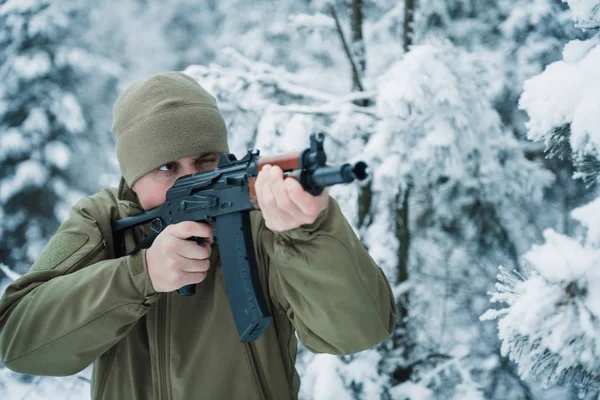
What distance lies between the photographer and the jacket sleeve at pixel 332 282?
113 centimetres

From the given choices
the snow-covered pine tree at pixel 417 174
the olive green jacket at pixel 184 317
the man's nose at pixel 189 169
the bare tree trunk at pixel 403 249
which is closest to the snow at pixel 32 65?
the snow-covered pine tree at pixel 417 174

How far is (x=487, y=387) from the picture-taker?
300 centimetres

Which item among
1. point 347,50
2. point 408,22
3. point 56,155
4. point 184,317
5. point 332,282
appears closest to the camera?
point 332,282

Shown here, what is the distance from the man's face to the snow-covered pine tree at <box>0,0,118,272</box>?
5175mm

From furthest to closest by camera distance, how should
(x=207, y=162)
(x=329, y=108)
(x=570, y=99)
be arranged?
(x=329, y=108), (x=207, y=162), (x=570, y=99)

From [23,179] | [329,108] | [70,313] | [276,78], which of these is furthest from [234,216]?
[23,179]

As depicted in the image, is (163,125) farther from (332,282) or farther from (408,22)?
(408,22)

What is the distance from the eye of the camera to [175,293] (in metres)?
1.44

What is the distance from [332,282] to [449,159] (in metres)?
1.73

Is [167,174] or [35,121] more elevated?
[167,174]

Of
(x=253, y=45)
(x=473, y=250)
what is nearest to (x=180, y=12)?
(x=253, y=45)

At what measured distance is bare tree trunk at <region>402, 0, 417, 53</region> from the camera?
120 inches

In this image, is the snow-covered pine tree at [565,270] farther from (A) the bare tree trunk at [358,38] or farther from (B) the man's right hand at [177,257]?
(A) the bare tree trunk at [358,38]

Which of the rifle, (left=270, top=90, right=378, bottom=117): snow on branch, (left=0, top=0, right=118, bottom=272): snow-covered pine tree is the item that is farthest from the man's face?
(left=0, top=0, right=118, bottom=272): snow-covered pine tree
